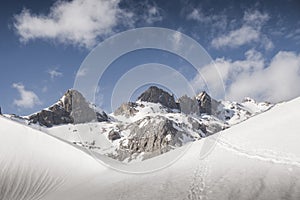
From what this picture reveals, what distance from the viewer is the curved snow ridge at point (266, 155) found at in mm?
20709

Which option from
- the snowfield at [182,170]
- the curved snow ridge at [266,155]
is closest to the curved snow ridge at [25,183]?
the snowfield at [182,170]

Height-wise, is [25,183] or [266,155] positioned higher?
[25,183]

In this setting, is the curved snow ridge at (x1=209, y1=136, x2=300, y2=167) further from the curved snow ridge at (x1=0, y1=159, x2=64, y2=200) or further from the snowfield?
the curved snow ridge at (x1=0, y1=159, x2=64, y2=200)

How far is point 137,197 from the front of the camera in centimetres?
2044

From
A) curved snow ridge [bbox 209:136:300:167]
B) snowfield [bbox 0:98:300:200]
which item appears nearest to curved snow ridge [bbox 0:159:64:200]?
snowfield [bbox 0:98:300:200]

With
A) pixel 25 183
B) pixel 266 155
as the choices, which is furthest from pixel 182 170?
pixel 25 183

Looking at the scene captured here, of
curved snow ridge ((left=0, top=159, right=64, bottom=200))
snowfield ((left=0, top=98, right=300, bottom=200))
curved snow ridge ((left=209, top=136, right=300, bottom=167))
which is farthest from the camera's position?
curved snow ridge ((left=0, top=159, right=64, bottom=200))

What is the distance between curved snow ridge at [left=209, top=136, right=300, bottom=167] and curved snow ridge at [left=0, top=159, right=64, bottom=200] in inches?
611

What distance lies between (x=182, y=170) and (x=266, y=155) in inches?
240

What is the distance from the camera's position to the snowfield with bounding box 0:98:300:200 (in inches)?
746

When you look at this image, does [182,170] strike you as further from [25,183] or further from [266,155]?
[25,183]

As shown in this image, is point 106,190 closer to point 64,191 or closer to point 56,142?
point 64,191

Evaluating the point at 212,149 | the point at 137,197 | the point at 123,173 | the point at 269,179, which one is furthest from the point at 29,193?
the point at 269,179

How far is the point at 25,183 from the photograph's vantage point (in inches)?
1276
